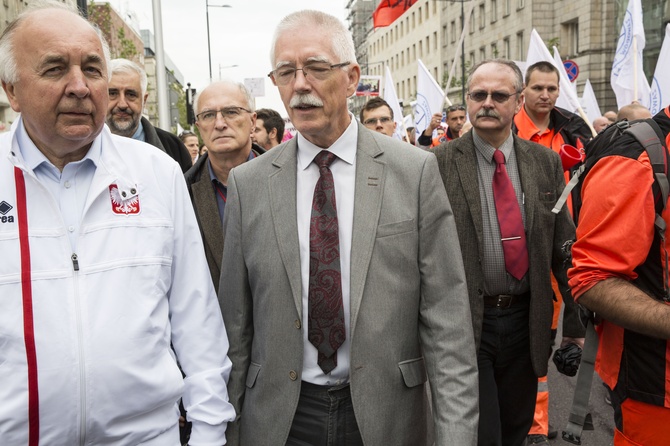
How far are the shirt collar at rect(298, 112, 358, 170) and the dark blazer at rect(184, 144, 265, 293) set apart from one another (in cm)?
106

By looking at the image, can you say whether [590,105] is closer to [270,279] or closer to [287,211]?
[287,211]

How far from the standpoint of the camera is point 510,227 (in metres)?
3.63

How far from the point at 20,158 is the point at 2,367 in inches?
24.6

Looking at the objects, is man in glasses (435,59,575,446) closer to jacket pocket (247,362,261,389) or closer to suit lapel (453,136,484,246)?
suit lapel (453,136,484,246)

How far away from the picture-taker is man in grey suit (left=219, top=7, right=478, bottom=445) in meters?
2.40

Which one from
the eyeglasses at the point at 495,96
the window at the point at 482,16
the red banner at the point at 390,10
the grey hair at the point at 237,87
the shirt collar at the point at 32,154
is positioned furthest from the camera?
the window at the point at 482,16

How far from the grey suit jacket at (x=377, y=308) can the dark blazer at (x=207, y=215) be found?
35.8 inches

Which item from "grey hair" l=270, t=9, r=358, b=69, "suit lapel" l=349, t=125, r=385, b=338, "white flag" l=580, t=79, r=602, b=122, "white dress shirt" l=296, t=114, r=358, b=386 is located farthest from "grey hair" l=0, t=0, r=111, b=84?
"white flag" l=580, t=79, r=602, b=122

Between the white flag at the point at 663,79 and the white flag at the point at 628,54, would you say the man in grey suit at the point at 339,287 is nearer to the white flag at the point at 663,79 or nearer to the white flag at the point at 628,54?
the white flag at the point at 663,79

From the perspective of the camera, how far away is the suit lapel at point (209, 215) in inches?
138

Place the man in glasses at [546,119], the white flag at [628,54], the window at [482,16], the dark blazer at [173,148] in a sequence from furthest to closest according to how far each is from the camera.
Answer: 1. the window at [482,16]
2. the white flag at [628,54]
3. the man in glasses at [546,119]
4. the dark blazer at [173,148]

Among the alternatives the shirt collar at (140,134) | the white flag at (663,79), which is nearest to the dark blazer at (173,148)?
the shirt collar at (140,134)

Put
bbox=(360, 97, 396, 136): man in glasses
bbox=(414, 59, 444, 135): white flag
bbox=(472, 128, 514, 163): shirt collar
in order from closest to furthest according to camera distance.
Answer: bbox=(472, 128, 514, 163): shirt collar → bbox=(360, 97, 396, 136): man in glasses → bbox=(414, 59, 444, 135): white flag

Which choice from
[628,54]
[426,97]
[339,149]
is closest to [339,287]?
[339,149]
